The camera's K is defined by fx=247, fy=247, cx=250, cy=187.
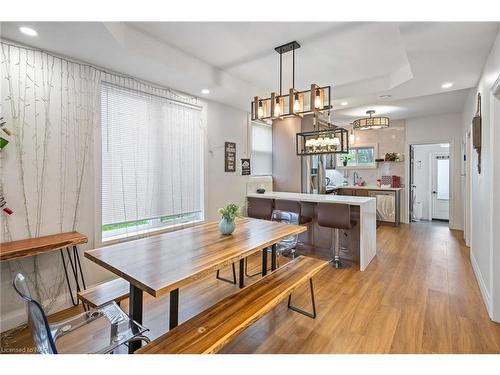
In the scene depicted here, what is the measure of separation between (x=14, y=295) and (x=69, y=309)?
49cm

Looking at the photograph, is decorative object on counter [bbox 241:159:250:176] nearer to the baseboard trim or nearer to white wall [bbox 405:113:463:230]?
the baseboard trim

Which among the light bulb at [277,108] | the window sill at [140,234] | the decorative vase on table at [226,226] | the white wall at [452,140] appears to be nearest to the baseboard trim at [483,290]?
the decorative vase on table at [226,226]

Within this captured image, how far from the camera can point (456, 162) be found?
18.0 feet

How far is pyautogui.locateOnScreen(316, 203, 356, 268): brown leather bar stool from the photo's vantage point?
325 cm

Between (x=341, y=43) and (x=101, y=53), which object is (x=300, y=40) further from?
(x=101, y=53)

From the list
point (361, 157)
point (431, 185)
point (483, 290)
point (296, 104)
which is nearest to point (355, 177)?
point (361, 157)

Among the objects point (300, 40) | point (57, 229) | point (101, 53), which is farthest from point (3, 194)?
point (300, 40)

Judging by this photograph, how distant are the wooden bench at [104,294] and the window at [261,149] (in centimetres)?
328

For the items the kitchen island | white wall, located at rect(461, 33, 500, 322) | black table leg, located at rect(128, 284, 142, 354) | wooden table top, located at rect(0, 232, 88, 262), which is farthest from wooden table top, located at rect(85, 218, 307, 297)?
white wall, located at rect(461, 33, 500, 322)

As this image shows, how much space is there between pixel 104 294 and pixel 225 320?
1.01 metres

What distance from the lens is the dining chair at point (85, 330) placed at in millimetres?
1200

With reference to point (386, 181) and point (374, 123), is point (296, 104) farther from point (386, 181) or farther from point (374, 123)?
point (386, 181)

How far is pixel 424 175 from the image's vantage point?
7039mm

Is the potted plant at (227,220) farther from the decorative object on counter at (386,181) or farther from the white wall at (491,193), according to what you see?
the decorative object on counter at (386,181)
